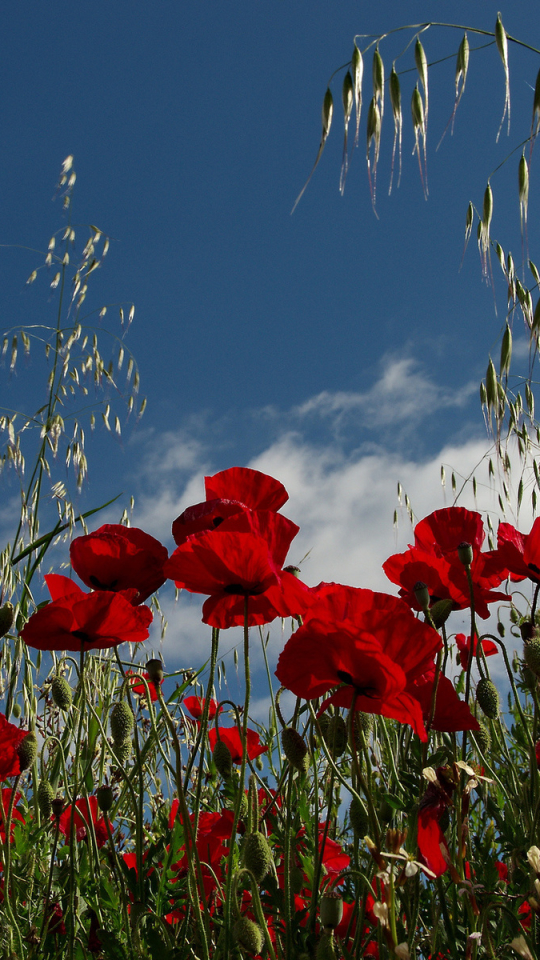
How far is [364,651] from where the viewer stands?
78 centimetres

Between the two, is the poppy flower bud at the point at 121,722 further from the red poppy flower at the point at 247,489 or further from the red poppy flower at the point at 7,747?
the red poppy flower at the point at 247,489

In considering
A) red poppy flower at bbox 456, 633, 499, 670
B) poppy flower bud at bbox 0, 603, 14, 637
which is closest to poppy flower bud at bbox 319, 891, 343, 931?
poppy flower bud at bbox 0, 603, 14, 637

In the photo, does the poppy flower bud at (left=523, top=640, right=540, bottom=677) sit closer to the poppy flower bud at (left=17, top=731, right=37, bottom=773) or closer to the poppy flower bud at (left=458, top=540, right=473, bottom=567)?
the poppy flower bud at (left=458, top=540, right=473, bottom=567)

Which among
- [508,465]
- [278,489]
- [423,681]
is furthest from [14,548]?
[508,465]

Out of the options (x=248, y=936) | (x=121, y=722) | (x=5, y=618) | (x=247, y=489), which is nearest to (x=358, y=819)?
(x=248, y=936)

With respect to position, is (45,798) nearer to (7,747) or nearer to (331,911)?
(7,747)

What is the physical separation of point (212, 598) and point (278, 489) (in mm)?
198

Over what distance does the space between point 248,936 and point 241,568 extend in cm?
40

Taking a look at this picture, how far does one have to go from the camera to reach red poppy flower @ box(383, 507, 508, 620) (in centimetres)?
115

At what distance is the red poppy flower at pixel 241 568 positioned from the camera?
0.89 meters

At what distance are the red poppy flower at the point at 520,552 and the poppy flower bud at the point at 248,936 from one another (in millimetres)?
666

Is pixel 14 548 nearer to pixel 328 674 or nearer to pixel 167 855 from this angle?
pixel 167 855

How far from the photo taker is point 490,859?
103 cm

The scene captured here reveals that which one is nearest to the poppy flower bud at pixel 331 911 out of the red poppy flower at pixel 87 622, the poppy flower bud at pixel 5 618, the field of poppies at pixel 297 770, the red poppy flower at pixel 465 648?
the field of poppies at pixel 297 770
